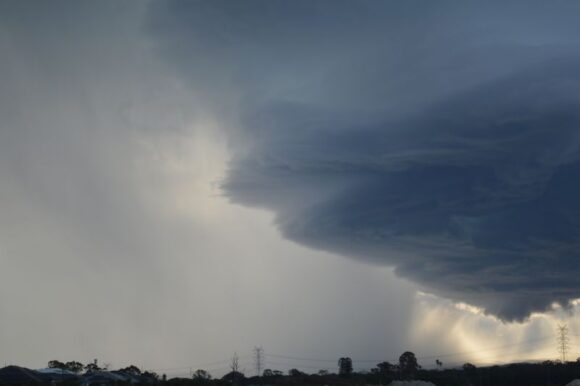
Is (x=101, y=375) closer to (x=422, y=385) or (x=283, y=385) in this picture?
(x=283, y=385)

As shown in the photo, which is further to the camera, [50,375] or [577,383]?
[577,383]

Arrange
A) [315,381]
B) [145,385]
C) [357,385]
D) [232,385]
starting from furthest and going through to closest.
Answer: [357,385]
[315,381]
[232,385]
[145,385]

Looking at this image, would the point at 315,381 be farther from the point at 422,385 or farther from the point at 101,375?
the point at 101,375

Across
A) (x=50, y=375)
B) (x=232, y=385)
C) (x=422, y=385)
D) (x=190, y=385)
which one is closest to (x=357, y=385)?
(x=422, y=385)

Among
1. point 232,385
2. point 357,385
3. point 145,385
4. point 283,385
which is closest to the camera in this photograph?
point 145,385

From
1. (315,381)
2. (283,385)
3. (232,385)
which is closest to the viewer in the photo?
(232,385)

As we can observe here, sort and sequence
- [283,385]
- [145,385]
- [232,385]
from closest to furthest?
[145,385] → [232,385] → [283,385]

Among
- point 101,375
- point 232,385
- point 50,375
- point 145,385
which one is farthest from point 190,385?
point 50,375

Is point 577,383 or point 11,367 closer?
point 11,367
